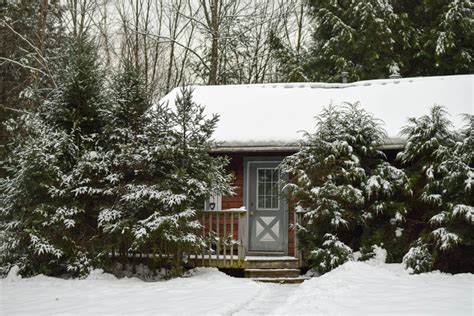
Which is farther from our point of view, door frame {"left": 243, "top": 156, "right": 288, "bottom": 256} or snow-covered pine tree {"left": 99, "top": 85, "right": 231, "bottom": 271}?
door frame {"left": 243, "top": 156, "right": 288, "bottom": 256}

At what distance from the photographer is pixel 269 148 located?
12.8 m

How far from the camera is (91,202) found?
11.4m

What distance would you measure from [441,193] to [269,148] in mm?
4043

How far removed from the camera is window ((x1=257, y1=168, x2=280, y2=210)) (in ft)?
44.0

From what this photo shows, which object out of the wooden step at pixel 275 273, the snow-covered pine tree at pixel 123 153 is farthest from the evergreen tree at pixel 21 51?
the wooden step at pixel 275 273

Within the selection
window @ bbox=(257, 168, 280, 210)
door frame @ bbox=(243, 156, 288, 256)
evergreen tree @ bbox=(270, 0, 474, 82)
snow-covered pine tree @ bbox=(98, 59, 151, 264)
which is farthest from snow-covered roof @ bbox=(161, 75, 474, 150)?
evergreen tree @ bbox=(270, 0, 474, 82)

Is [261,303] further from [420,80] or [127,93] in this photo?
[420,80]

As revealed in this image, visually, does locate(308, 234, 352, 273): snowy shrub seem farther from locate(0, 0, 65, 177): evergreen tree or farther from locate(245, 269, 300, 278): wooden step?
locate(0, 0, 65, 177): evergreen tree

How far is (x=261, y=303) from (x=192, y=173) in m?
3.48

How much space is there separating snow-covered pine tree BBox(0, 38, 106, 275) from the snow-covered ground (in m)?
0.58

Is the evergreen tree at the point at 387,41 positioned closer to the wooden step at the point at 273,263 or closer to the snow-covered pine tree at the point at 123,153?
the wooden step at the point at 273,263

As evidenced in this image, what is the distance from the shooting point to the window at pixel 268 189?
13398mm

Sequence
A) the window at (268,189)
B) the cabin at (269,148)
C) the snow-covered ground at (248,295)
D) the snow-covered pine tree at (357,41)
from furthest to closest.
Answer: the snow-covered pine tree at (357,41) < the window at (268,189) < the cabin at (269,148) < the snow-covered ground at (248,295)

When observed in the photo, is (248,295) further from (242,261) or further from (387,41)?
(387,41)
